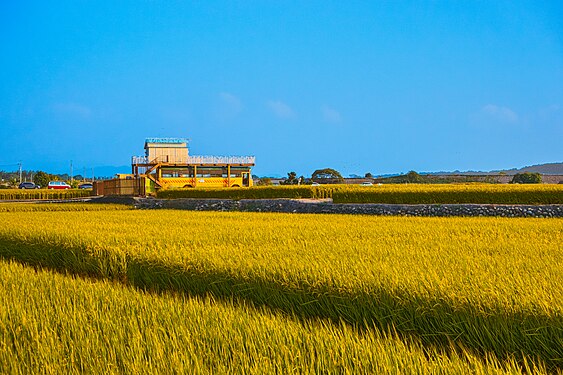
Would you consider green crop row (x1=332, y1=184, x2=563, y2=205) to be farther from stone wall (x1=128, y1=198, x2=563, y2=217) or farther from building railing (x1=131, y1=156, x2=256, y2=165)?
building railing (x1=131, y1=156, x2=256, y2=165)

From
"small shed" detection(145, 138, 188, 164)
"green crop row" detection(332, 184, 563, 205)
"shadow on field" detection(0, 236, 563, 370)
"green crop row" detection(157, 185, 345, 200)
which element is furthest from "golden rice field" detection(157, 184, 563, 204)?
"small shed" detection(145, 138, 188, 164)

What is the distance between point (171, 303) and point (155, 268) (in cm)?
179

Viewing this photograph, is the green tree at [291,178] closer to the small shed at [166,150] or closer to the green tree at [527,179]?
the small shed at [166,150]

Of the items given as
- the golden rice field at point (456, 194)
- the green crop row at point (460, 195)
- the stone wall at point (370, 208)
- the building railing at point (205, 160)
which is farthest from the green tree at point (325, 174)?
the green crop row at point (460, 195)

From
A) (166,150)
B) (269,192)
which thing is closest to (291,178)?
(166,150)

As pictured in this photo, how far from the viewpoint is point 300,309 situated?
4.10 m

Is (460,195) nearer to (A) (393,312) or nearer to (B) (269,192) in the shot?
(B) (269,192)

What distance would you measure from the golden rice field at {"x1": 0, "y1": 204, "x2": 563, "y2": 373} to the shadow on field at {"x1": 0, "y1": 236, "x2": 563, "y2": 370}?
10mm

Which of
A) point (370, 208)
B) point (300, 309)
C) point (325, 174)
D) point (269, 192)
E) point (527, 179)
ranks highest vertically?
point (325, 174)

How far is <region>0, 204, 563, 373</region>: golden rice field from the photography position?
8.33 feet

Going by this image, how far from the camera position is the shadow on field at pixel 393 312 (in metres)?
3.03

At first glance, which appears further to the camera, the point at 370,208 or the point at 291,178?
the point at 291,178

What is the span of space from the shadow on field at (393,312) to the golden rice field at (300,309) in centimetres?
1

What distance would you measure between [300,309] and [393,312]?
2.87 ft
